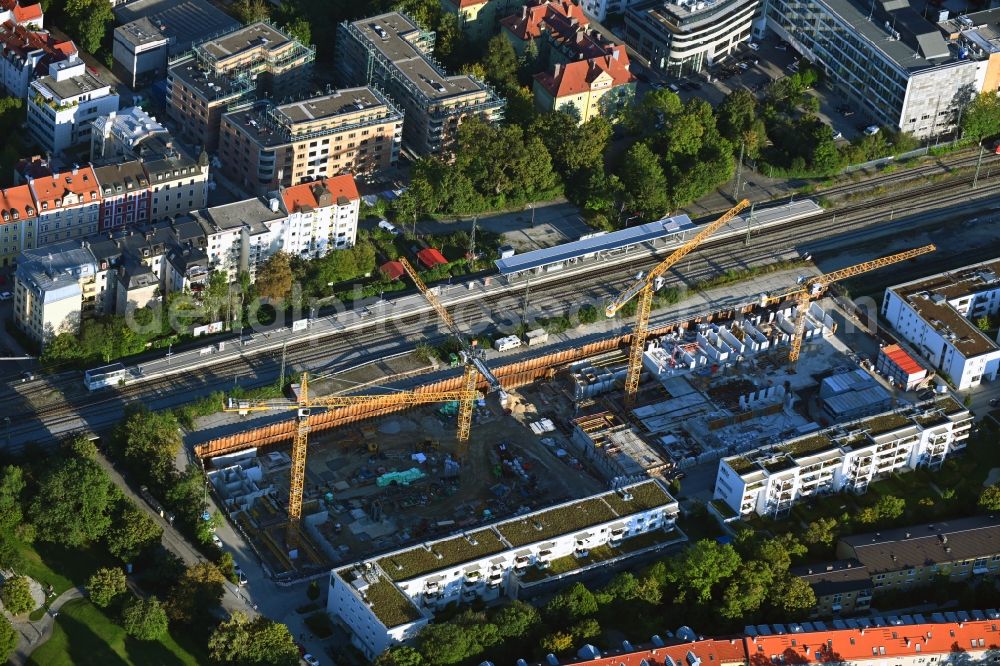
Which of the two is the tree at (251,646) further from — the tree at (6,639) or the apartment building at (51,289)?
the apartment building at (51,289)

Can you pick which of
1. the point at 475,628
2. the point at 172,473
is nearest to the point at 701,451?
the point at 475,628

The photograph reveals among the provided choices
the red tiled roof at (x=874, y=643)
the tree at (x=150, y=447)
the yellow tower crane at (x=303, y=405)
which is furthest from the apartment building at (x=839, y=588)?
the tree at (x=150, y=447)

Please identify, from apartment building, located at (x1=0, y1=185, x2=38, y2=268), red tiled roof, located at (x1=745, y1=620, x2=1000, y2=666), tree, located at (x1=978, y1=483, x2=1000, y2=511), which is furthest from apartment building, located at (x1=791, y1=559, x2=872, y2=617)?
apartment building, located at (x1=0, y1=185, x2=38, y2=268)

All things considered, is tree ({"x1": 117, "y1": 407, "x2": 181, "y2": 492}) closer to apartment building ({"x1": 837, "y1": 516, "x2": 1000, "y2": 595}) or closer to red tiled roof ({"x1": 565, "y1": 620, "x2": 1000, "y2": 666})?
red tiled roof ({"x1": 565, "y1": 620, "x2": 1000, "y2": 666})

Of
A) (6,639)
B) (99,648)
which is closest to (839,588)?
(99,648)

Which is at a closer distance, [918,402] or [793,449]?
[793,449]

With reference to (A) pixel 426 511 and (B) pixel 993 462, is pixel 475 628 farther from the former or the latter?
(B) pixel 993 462

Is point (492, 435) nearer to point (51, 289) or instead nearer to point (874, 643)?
point (874, 643)
